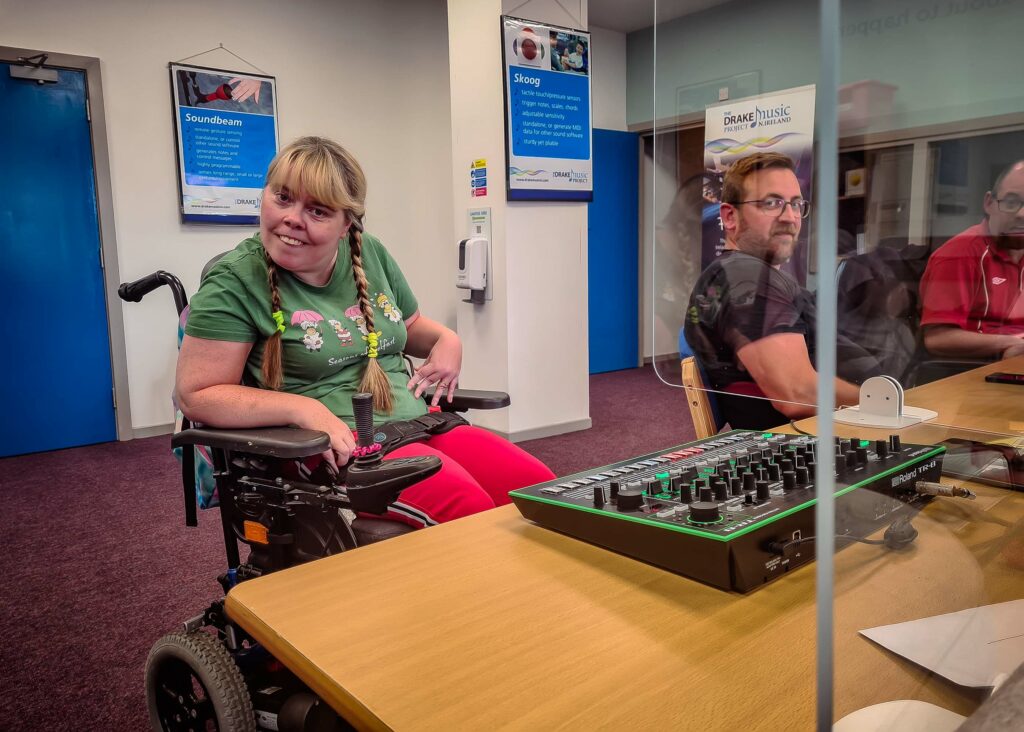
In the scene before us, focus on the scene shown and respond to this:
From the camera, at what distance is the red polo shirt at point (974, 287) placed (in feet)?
2.96

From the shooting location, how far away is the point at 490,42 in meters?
3.70

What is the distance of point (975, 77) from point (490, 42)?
3.36m

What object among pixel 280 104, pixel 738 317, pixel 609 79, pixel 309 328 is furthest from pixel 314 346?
pixel 609 79

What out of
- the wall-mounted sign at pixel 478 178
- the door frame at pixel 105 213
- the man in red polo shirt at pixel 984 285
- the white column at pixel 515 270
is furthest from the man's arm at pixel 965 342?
the door frame at pixel 105 213

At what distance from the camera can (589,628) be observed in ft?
2.10

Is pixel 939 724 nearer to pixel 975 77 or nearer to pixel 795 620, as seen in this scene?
pixel 795 620

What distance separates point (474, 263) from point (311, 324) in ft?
8.03

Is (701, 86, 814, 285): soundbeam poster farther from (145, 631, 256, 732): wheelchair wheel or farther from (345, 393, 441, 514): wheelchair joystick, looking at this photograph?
(145, 631, 256, 732): wheelchair wheel

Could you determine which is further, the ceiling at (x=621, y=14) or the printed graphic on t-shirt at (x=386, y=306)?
the ceiling at (x=621, y=14)

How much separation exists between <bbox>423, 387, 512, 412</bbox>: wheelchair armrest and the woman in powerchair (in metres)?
0.04

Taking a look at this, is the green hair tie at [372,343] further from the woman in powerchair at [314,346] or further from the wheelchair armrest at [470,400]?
the wheelchair armrest at [470,400]

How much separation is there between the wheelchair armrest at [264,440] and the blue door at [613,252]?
16.7ft

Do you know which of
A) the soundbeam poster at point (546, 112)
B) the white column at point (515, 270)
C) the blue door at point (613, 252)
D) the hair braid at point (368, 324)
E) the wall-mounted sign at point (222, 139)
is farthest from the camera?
the blue door at point (613, 252)

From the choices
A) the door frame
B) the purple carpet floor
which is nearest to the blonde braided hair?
the purple carpet floor
